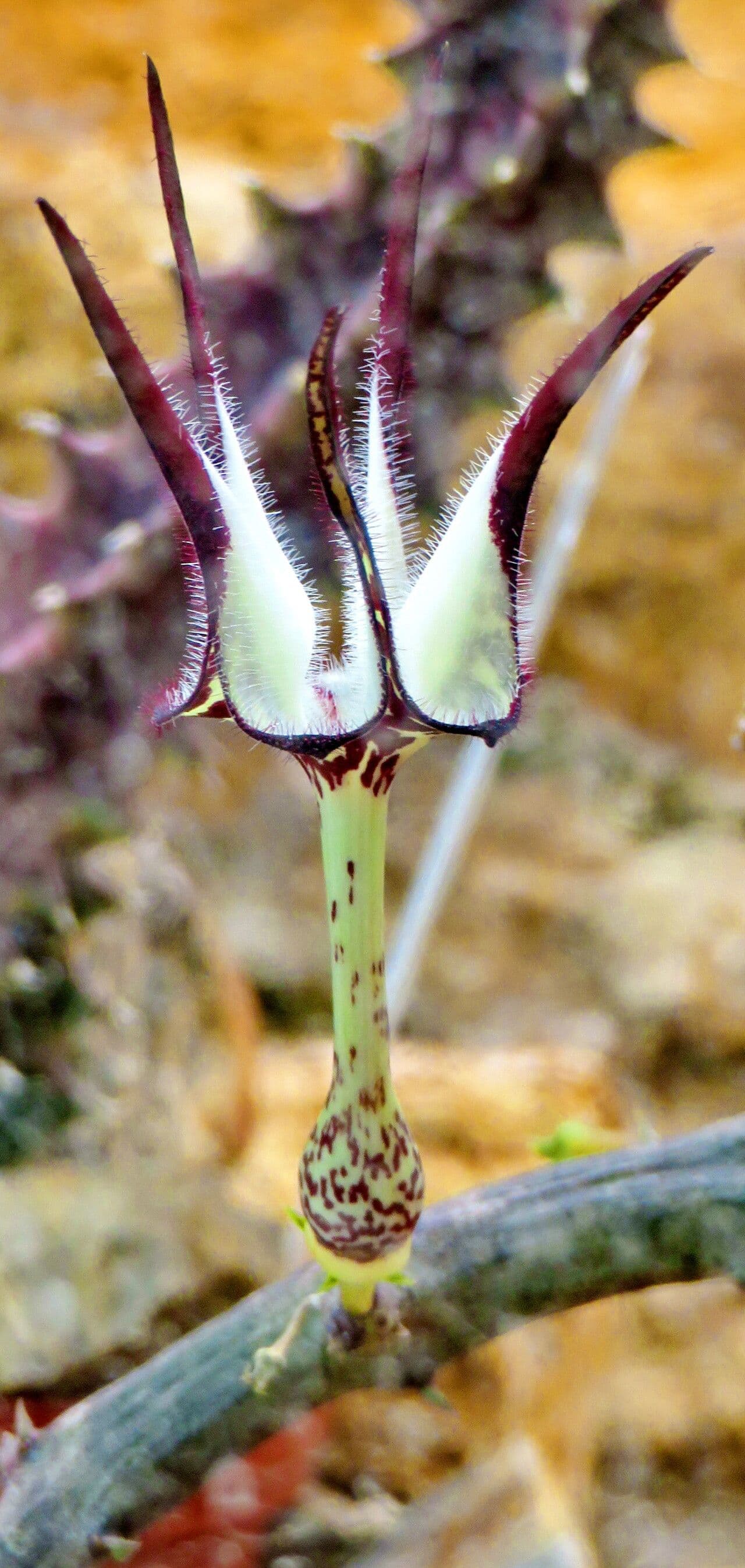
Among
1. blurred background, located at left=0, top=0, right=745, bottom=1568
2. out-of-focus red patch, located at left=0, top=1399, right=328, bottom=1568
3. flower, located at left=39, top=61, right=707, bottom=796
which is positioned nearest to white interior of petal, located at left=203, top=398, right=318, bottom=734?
flower, located at left=39, top=61, right=707, bottom=796

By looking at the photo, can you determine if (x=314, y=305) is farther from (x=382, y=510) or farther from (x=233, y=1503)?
(x=233, y=1503)

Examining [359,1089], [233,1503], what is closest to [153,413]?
[359,1089]

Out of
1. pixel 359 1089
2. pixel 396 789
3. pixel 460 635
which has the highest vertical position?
pixel 396 789

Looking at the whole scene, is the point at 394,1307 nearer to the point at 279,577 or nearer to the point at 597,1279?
the point at 597,1279

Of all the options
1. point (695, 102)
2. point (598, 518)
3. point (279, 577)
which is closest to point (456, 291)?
point (279, 577)

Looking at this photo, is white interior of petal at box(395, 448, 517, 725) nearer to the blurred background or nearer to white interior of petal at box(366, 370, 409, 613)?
white interior of petal at box(366, 370, 409, 613)

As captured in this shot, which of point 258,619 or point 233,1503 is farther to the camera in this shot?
point 233,1503
